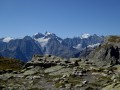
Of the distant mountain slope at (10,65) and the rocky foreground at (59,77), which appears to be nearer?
the rocky foreground at (59,77)

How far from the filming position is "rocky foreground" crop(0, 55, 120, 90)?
34.7 metres

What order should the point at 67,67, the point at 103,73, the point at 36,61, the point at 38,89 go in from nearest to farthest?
1. the point at 38,89
2. the point at 103,73
3. the point at 67,67
4. the point at 36,61

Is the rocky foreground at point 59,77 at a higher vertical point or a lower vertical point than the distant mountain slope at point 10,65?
lower

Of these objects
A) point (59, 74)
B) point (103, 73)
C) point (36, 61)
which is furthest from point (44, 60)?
point (103, 73)

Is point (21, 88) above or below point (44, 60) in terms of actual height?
below

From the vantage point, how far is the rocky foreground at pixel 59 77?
114ft

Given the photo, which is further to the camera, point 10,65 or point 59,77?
point 10,65

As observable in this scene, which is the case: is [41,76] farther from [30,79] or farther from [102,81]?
[102,81]

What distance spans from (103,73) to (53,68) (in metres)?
10.2

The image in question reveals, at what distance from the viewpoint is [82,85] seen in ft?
114

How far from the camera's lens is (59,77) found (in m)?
41.5

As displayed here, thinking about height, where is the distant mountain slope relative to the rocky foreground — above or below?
above

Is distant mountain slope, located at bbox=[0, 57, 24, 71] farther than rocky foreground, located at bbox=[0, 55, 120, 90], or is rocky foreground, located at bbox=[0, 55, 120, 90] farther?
distant mountain slope, located at bbox=[0, 57, 24, 71]

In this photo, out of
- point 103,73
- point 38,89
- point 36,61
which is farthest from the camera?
point 36,61
